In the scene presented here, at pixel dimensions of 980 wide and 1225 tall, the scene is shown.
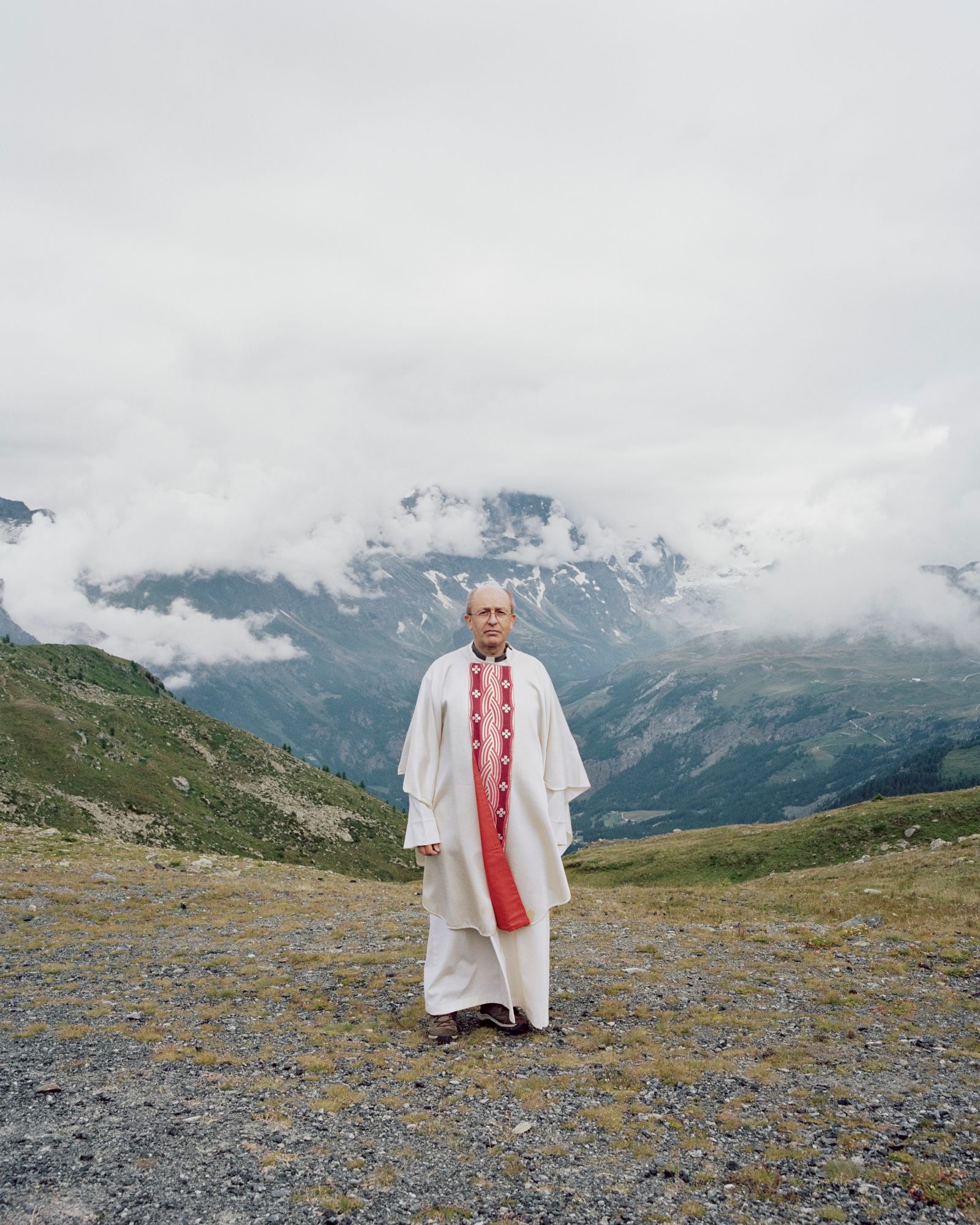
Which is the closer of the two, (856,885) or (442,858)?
(442,858)

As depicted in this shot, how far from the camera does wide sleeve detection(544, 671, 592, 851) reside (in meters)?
10.7

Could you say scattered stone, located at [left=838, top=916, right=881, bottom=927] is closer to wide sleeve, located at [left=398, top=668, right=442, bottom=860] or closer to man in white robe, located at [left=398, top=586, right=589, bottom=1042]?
man in white robe, located at [left=398, top=586, right=589, bottom=1042]

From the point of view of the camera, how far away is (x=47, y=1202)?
5914 mm

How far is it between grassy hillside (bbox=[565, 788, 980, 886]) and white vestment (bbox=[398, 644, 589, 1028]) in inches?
1885

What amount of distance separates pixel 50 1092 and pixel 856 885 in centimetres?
2581

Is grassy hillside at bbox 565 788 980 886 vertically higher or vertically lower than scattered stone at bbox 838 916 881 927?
lower

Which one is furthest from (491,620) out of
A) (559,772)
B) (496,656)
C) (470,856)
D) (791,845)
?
(791,845)

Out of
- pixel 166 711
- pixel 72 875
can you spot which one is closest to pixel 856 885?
pixel 72 875

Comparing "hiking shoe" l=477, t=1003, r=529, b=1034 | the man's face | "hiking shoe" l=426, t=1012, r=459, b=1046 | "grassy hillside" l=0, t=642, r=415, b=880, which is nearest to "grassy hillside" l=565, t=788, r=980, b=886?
"grassy hillside" l=0, t=642, r=415, b=880

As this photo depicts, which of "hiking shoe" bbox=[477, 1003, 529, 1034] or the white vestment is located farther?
"hiking shoe" bbox=[477, 1003, 529, 1034]

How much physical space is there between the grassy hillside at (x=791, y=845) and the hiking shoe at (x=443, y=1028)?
48.3m

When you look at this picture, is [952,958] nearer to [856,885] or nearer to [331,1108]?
[331,1108]

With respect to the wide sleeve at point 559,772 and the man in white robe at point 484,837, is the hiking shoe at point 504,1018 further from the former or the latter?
the wide sleeve at point 559,772

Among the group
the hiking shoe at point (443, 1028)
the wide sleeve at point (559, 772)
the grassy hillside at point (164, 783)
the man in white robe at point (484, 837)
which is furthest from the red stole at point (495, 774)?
the grassy hillside at point (164, 783)
